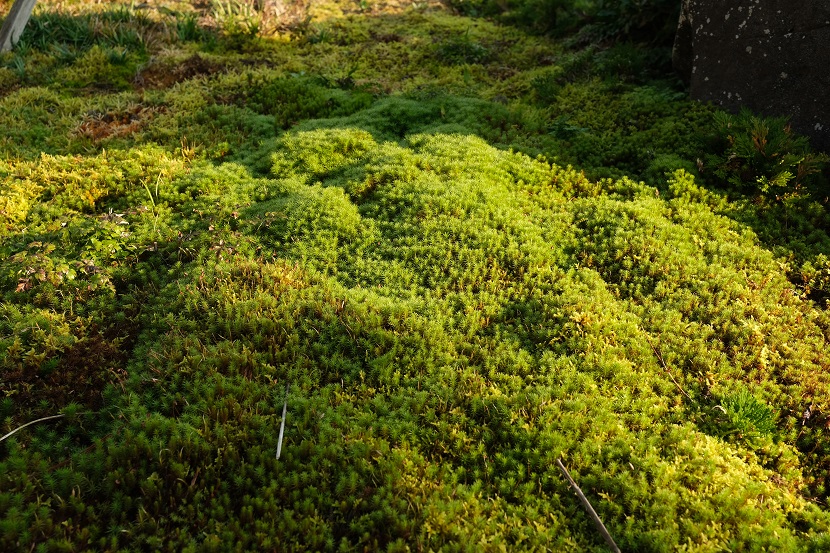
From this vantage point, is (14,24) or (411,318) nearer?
(411,318)

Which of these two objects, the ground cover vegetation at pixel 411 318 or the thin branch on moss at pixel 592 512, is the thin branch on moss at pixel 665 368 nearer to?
the ground cover vegetation at pixel 411 318

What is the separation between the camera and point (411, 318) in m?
5.25

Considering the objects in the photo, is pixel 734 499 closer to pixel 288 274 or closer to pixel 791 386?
pixel 791 386

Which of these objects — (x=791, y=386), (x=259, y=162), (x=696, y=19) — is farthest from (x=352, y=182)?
(x=696, y=19)

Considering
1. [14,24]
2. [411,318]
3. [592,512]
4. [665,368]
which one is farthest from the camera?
[14,24]

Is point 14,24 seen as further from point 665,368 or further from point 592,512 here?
point 592,512

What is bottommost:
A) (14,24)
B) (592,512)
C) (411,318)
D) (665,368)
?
(592,512)

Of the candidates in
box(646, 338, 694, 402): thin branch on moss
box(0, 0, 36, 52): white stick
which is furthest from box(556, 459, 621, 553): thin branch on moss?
box(0, 0, 36, 52): white stick

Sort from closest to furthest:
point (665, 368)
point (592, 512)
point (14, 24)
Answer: point (592, 512) < point (665, 368) < point (14, 24)

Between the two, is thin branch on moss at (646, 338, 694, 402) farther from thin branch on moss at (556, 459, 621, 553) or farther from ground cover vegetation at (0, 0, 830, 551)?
thin branch on moss at (556, 459, 621, 553)

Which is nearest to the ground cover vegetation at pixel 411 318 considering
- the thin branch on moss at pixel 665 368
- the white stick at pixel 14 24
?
the thin branch on moss at pixel 665 368

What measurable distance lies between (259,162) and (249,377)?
434 cm

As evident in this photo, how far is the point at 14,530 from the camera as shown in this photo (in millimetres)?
3418

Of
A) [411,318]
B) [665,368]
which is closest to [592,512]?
[665,368]
